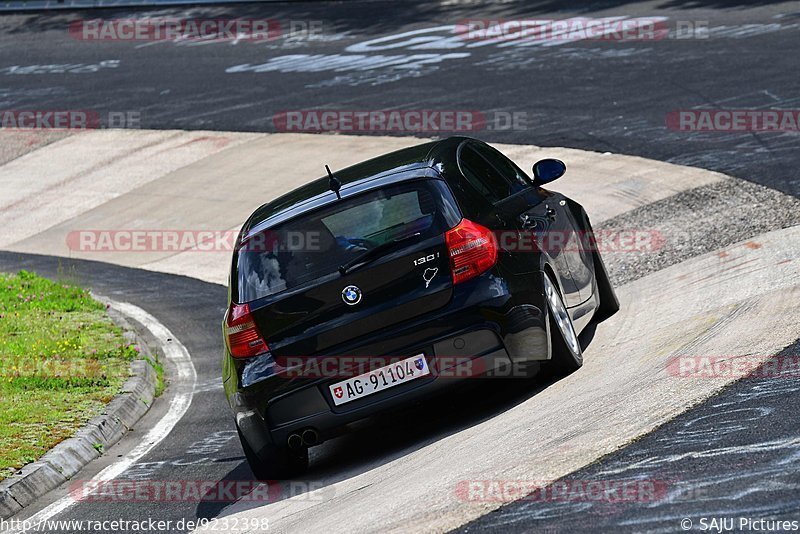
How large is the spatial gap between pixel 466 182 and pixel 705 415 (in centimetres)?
213

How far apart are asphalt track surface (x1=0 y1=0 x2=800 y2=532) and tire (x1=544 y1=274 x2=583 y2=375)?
0.90ft

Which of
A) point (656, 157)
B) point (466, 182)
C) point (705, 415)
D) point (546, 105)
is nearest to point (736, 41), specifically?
point (546, 105)

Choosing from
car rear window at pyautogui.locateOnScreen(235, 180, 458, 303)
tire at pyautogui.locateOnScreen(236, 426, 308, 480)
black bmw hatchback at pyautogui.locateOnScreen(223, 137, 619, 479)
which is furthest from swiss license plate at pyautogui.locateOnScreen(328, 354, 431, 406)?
car rear window at pyautogui.locateOnScreen(235, 180, 458, 303)

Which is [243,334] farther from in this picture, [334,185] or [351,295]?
[334,185]

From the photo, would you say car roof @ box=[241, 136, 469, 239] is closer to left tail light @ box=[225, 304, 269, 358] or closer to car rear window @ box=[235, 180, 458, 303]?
car rear window @ box=[235, 180, 458, 303]

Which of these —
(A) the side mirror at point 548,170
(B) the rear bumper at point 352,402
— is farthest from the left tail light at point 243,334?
(A) the side mirror at point 548,170

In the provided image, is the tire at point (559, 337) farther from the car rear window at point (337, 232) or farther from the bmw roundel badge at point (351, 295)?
the bmw roundel badge at point (351, 295)

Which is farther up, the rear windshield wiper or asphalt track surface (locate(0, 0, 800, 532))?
the rear windshield wiper

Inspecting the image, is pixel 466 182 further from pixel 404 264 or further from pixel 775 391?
pixel 775 391

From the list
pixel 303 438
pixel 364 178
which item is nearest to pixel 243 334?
pixel 303 438

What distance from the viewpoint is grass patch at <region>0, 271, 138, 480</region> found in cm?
899

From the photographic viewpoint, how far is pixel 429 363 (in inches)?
279

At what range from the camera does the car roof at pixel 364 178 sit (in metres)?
7.51

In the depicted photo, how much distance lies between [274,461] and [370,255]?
1310 millimetres
